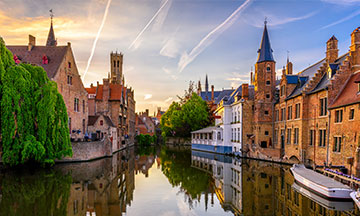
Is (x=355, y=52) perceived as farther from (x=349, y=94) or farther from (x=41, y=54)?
(x=41, y=54)

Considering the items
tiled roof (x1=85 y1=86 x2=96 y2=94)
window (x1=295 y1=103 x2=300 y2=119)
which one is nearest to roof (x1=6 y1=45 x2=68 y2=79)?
tiled roof (x1=85 y1=86 x2=96 y2=94)

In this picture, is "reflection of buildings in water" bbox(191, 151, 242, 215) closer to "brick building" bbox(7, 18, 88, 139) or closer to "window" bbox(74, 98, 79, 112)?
"brick building" bbox(7, 18, 88, 139)

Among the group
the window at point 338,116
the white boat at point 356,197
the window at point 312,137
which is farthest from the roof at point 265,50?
the white boat at point 356,197

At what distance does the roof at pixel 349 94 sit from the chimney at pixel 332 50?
462 centimetres

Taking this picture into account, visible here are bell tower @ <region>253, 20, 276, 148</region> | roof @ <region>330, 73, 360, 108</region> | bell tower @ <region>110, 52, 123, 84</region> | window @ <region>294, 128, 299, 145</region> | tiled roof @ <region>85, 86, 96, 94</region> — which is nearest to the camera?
roof @ <region>330, 73, 360, 108</region>

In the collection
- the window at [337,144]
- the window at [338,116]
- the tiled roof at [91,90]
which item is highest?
the tiled roof at [91,90]

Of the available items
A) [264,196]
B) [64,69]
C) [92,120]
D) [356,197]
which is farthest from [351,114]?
[92,120]

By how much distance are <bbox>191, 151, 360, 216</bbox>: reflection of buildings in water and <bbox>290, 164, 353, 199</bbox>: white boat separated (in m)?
0.61

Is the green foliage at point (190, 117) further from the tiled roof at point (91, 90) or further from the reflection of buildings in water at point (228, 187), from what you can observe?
the reflection of buildings in water at point (228, 187)

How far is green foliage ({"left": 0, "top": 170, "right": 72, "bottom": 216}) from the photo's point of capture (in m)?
12.3

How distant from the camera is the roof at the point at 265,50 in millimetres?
34406

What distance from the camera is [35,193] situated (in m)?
15.1

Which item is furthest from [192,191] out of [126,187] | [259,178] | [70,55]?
[70,55]

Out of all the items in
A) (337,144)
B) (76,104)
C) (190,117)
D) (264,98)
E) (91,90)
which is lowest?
(337,144)
